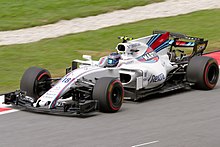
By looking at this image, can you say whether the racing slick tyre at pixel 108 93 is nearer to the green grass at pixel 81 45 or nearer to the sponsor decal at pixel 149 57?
the sponsor decal at pixel 149 57

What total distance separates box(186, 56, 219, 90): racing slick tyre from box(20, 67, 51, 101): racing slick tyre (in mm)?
3282

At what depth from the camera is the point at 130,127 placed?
1223 cm

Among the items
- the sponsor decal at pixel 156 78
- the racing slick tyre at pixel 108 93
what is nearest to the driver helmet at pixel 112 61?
the sponsor decal at pixel 156 78

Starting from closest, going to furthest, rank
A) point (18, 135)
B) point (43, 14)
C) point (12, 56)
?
point (18, 135) → point (12, 56) → point (43, 14)

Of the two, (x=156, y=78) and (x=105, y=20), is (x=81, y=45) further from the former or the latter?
(x=156, y=78)

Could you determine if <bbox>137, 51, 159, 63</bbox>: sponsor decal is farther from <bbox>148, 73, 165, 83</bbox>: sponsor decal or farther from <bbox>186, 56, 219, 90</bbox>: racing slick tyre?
<bbox>186, 56, 219, 90</bbox>: racing slick tyre

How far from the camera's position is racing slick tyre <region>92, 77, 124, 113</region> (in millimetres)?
12961

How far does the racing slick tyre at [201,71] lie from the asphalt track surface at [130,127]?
71 cm

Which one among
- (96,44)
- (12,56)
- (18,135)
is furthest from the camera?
(96,44)

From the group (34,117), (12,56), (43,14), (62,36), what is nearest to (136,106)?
(34,117)

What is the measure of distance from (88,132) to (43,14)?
16.7 meters

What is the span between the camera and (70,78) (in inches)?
529

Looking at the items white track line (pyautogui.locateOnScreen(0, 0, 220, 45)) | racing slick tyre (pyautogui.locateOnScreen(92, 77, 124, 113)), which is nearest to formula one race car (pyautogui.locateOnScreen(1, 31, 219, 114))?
racing slick tyre (pyautogui.locateOnScreen(92, 77, 124, 113))

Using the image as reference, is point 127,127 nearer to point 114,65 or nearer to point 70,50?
point 114,65
